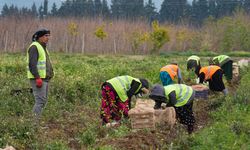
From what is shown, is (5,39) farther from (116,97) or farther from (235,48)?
(116,97)

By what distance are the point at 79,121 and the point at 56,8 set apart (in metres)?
68.4

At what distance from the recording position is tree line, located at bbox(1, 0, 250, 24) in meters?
71.9

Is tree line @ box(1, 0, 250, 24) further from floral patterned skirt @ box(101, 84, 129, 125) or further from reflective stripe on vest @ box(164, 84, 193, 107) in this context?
reflective stripe on vest @ box(164, 84, 193, 107)

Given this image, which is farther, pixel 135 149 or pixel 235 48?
pixel 235 48

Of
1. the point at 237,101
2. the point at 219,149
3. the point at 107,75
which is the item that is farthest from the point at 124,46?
the point at 219,149

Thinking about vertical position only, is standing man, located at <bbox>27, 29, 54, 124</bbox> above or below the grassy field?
above

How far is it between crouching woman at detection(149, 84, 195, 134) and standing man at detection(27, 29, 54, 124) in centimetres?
213

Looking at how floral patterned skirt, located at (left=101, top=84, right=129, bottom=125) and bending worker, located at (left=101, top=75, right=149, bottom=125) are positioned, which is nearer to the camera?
bending worker, located at (left=101, top=75, right=149, bottom=125)

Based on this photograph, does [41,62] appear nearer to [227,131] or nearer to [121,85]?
[121,85]

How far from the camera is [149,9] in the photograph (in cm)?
7581

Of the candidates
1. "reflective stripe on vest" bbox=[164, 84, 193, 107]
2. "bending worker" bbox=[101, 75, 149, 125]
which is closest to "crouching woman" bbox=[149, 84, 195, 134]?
"reflective stripe on vest" bbox=[164, 84, 193, 107]

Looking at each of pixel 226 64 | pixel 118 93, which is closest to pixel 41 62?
pixel 118 93

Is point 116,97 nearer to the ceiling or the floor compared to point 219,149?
nearer to the ceiling

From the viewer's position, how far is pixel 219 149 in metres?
6.86
